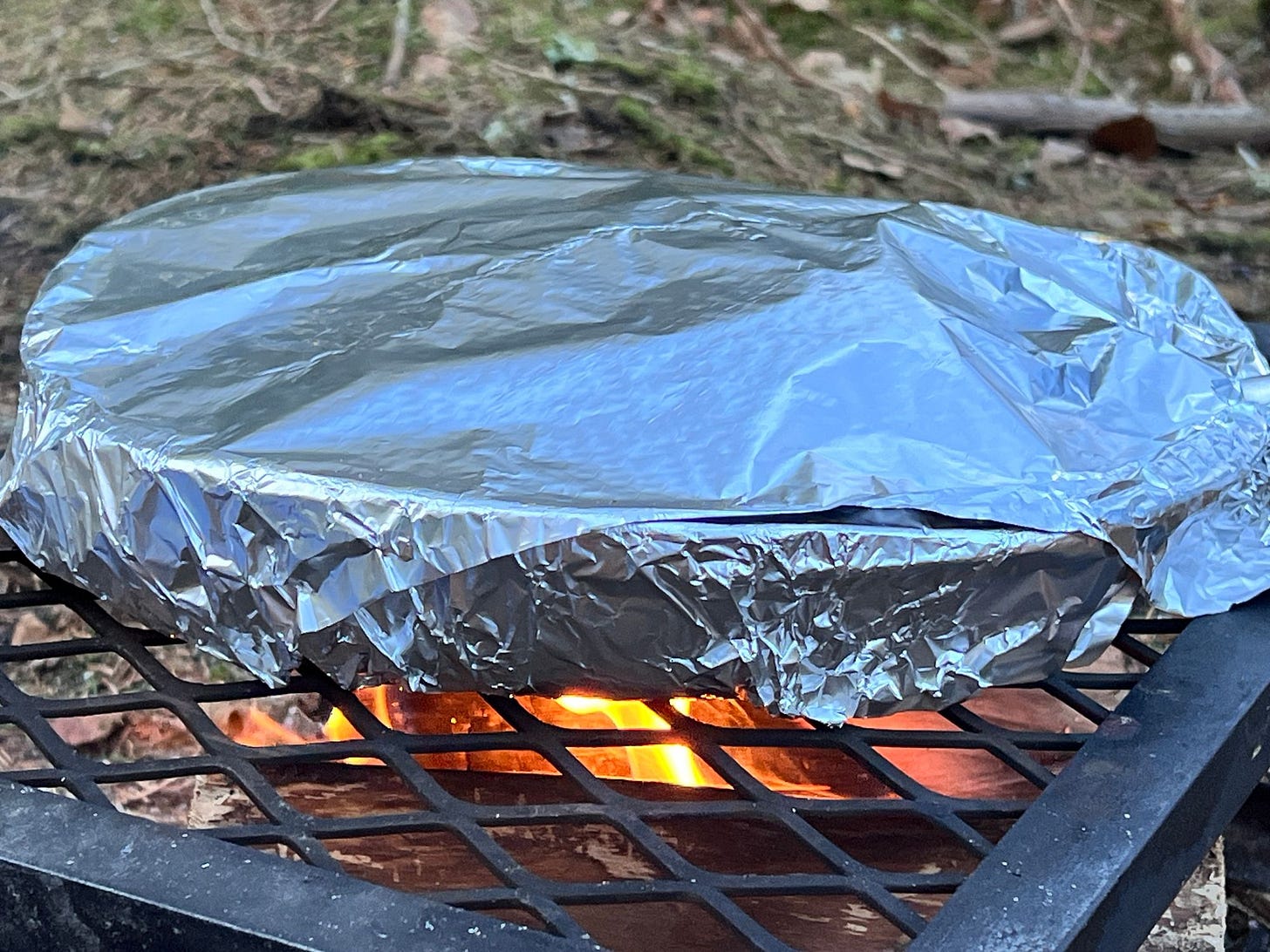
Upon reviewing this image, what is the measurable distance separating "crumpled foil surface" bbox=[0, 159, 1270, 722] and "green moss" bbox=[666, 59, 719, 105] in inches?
67.1

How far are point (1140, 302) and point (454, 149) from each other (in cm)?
157

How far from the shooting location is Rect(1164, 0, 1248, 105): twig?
9.18 ft

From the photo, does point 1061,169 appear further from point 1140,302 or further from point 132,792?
point 132,792

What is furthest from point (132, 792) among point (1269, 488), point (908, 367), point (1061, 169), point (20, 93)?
point (1061, 169)

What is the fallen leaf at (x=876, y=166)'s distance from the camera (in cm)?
246

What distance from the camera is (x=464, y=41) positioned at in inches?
108

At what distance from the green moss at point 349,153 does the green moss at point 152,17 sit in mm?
711

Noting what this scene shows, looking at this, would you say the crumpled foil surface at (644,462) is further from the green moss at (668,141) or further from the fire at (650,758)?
the green moss at (668,141)

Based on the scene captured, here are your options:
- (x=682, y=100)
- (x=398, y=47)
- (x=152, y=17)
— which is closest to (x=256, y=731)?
(x=682, y=100)

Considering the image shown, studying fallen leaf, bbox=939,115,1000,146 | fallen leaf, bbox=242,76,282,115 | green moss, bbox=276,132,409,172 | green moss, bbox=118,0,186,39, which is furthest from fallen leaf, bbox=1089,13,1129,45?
green moss, bbox=118,0,186,39

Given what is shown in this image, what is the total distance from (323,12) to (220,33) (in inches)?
8.9

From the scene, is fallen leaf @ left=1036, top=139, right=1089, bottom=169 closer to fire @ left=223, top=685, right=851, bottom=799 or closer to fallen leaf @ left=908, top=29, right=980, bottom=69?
fallen leaf @ left=908, top=29, right=980, bottom=69

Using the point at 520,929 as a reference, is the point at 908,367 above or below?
above

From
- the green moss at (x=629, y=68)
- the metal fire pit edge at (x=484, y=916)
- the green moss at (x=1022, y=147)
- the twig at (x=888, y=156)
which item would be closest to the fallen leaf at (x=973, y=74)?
the green moss at (x=1022, y=147)
